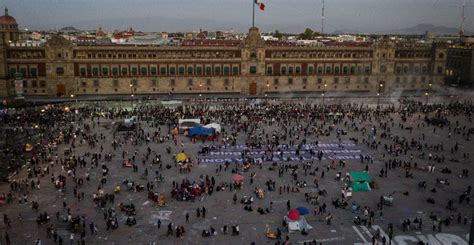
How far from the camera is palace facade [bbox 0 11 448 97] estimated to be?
80750mm

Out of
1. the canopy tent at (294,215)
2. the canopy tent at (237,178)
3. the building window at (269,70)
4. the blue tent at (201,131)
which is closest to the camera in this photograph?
the canopy tent at (294,215)

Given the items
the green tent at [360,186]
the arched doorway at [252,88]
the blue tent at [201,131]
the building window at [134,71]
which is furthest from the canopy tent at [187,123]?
the arched doorway at [252,88]

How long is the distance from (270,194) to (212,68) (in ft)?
168

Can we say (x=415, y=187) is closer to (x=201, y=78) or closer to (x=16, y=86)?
(x=201, y=78)

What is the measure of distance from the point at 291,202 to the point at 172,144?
2058 cm

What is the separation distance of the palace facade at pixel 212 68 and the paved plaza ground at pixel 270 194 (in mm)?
23564

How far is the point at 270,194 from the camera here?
3844 cm

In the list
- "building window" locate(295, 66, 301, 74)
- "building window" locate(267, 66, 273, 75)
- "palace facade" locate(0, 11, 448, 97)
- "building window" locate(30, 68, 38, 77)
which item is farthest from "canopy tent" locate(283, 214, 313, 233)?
"building window" locate(30, 68, 38, 77)

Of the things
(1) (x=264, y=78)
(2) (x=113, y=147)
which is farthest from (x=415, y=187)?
(1) (x=264, y=78)

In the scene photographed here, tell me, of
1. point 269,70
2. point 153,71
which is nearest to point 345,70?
point 269,70

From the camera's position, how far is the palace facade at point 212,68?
3179 inches

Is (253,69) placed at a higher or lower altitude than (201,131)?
higher

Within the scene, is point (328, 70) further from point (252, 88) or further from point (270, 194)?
point (270, 194)

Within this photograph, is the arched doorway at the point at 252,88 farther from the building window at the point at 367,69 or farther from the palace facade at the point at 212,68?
the building window at the point at 367,69
